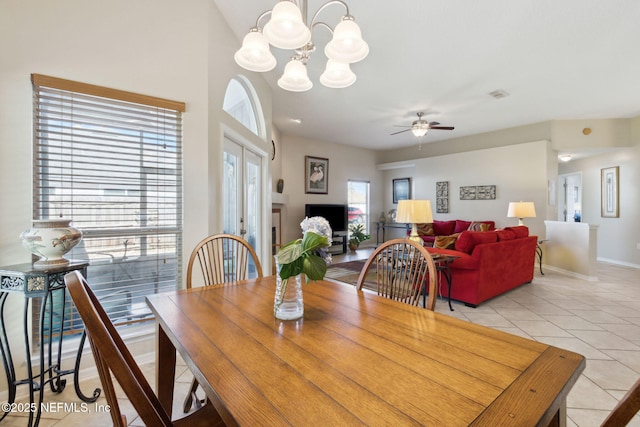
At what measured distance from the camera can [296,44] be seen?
145cm

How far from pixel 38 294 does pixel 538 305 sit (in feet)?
15.3

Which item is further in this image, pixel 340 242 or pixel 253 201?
pixel 340 242

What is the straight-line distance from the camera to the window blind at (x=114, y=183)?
1.83m

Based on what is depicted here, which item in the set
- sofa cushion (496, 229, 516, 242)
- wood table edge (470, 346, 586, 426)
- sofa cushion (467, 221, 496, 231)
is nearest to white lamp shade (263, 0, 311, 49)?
wood table edge (470, 346, 586, 426)

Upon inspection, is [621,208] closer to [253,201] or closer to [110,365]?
[253,201]

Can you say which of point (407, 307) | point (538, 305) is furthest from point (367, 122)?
point (407, 307)

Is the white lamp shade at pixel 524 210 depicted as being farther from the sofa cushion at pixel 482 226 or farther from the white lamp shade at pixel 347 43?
the white lamp shade at pixel 347 43

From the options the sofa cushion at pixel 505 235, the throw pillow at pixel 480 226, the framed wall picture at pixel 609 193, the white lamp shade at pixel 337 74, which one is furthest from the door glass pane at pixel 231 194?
the framed wall picture at pixel 609 193

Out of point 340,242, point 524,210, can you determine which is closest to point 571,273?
point 524,210

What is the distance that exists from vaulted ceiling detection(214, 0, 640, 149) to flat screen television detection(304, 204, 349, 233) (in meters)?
2.04

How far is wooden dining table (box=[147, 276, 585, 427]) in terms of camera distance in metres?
0.60

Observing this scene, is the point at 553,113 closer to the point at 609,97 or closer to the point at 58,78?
the point at 609,97

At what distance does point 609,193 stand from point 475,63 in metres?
5.39

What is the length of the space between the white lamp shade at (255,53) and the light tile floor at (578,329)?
2.03m
